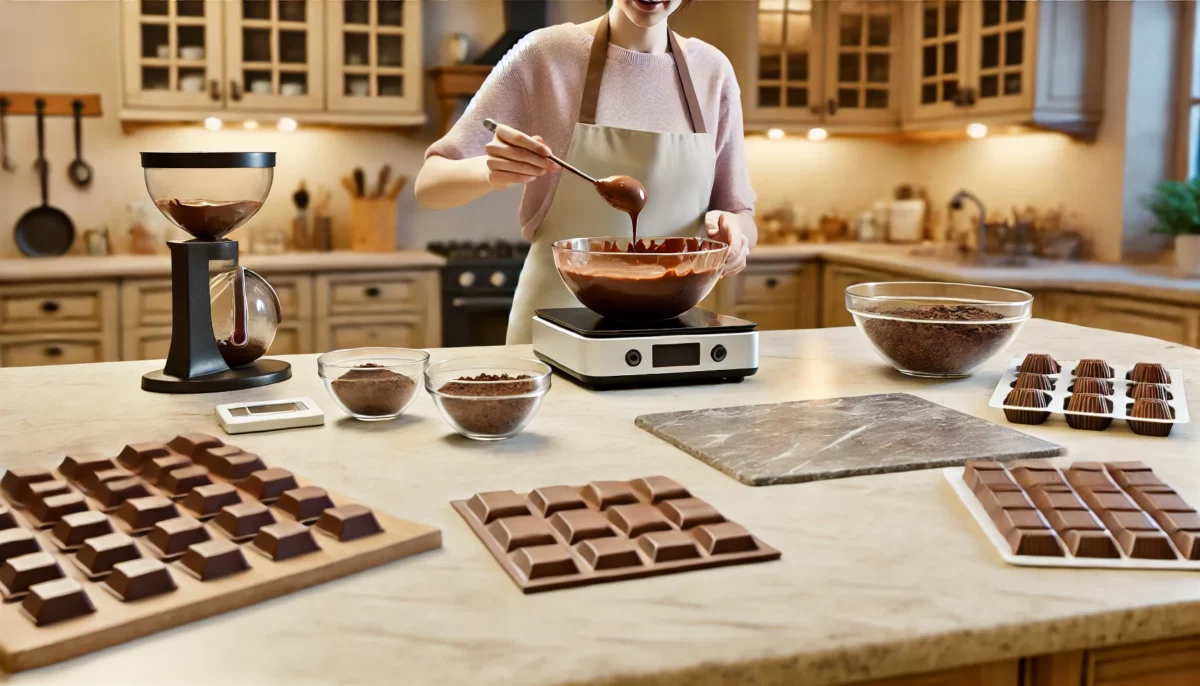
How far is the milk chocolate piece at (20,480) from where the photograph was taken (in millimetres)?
1058

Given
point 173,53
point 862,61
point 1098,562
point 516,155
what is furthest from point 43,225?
point 1098,562

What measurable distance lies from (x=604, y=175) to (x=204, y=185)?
96cm

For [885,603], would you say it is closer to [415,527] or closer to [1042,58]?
[415,527]

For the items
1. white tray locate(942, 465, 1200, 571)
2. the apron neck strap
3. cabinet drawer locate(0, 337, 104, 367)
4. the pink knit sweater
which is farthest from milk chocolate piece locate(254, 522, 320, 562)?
cabinet drawer locate(0, 337, 104, 367)

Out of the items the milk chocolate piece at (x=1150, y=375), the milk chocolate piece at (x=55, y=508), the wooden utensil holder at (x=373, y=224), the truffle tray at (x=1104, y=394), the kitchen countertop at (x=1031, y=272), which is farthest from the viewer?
the wooden utensil holder at (x=373, y=224)

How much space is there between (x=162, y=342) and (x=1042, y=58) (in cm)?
343

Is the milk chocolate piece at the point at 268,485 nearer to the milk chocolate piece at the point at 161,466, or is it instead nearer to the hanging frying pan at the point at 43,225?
the milk chocolate piece at the point at 161,466

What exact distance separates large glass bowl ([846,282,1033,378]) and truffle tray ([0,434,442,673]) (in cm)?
97

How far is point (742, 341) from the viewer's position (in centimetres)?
170

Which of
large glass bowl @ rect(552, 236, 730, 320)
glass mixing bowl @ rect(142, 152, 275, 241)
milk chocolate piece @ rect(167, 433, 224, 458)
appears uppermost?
glass mixing bowl @ rect(142, 152, 275, 241)

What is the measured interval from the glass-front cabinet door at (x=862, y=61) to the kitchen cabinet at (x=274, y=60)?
184 centimetres

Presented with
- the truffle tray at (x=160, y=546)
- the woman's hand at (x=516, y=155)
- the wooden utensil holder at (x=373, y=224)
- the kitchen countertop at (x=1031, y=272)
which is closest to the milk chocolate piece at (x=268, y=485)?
the truffle tray at (x=160, y=546)

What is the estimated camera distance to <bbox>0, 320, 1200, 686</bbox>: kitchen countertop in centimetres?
77

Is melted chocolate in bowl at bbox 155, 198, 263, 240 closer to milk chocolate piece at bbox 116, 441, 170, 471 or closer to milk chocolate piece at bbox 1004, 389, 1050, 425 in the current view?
milk chocolate piece at bbox 116, 441, 170, 471
